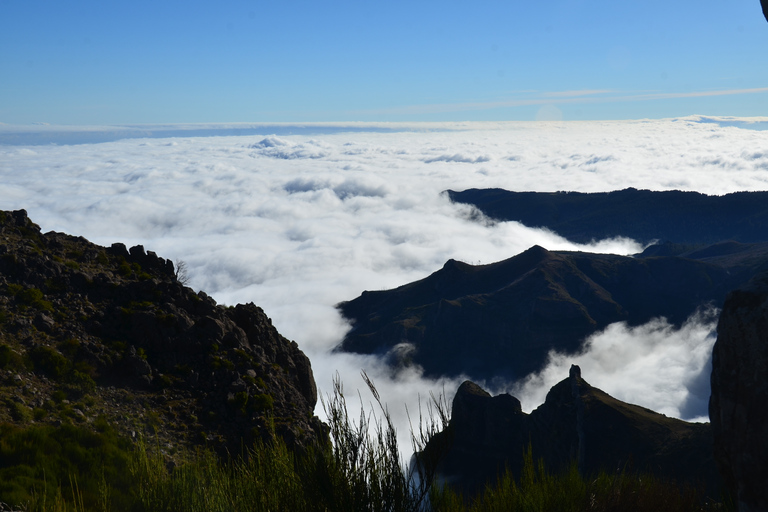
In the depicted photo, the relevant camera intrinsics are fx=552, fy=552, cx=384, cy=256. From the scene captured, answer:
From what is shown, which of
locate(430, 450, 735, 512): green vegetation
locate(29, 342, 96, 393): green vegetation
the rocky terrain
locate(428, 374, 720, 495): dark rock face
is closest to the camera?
locate(430, 450, 735, 512): green vegetation

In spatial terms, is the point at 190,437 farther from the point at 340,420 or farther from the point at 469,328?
the point at 469,328

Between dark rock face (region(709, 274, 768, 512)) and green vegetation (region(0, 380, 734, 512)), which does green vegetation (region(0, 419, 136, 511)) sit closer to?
green vegetation (region(0, 380, 734, 512))

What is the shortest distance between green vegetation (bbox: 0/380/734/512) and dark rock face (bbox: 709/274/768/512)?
256cm

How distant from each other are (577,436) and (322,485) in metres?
73.6

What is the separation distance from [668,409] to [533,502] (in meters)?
200

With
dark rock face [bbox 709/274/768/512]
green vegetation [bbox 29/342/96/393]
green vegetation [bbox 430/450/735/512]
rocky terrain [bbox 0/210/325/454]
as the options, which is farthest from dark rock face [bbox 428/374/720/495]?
dark rock face [bbox 709/274/768/512]

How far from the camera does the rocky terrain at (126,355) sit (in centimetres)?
2214

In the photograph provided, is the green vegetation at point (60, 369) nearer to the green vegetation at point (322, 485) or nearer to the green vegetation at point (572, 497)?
the green vegetation at point (322, 485)

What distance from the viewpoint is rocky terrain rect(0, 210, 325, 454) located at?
72.6 feet

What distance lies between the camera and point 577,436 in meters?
76.3

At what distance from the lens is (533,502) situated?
1270cm

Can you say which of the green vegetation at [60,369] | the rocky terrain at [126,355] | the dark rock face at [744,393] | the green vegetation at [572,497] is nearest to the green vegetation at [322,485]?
the green vegetation at [572,497]

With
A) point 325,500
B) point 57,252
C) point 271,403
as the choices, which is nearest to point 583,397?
point 271,403

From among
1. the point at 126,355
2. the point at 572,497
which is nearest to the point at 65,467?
the point at 126,355
